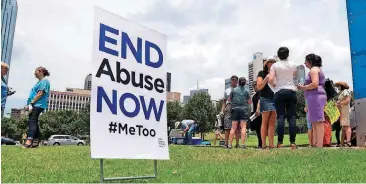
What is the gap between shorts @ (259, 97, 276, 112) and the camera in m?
8.66

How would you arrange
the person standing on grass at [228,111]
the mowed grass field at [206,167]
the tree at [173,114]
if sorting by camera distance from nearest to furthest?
1. the mowed grass field at [206,167]
2. the person standing on grass at [228,111]
3. the tree at [173,114]

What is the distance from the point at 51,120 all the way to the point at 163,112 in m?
76.4

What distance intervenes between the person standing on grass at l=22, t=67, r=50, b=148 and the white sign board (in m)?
4.97

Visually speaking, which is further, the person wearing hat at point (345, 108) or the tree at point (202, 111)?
the tree at point (202, 111)

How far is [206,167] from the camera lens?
589 centimetres

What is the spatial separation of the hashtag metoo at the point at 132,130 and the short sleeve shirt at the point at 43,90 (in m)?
5.17

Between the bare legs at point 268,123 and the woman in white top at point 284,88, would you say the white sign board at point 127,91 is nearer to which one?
the woman in white top at point 284,88

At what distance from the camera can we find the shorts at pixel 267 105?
8664 millimetres

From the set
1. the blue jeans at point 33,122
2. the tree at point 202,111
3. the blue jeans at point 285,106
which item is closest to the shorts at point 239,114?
the blue jeans at point 285,106

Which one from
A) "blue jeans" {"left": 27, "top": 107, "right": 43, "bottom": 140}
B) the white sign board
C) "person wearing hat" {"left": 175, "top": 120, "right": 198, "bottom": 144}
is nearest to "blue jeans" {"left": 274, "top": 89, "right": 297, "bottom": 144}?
the white sign board

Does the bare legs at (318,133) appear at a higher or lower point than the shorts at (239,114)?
lower

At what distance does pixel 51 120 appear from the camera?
77.6 m

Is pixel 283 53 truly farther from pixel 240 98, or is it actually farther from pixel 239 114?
pixel 239 114

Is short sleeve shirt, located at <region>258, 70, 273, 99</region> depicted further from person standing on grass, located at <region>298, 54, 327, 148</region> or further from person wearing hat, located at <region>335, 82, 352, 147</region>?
person wearing hat, located at <region>335, 82, 352, 147</region>
